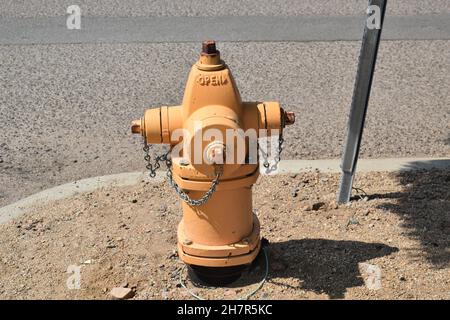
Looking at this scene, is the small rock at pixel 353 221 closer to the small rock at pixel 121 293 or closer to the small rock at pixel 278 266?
the small rock at pixel 278 266

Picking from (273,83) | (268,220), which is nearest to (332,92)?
(273,83)

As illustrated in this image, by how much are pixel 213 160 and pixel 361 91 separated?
4.81 ft

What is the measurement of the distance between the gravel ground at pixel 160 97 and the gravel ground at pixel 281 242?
759mm

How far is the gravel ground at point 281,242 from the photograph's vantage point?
4055mm

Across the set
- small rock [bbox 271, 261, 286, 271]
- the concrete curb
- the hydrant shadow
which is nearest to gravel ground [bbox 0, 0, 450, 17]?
the concrete curb

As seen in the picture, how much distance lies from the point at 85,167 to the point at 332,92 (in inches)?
114

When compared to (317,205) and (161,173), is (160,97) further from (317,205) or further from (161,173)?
(317,205)

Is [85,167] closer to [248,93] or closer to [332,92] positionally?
[248,93]

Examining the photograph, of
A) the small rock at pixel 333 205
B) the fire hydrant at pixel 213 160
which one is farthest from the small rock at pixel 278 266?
the small rock at pixel 333 205

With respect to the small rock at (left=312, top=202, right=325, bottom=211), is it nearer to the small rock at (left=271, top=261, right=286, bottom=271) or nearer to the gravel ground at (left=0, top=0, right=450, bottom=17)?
the small rock at (left=271, top=261, right=286, bottom=271)

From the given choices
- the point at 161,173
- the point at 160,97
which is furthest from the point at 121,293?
the point at 160,97

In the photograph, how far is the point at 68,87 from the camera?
24.4 ft

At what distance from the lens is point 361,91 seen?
444 cm

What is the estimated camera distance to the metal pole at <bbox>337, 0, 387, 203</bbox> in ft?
14.0
